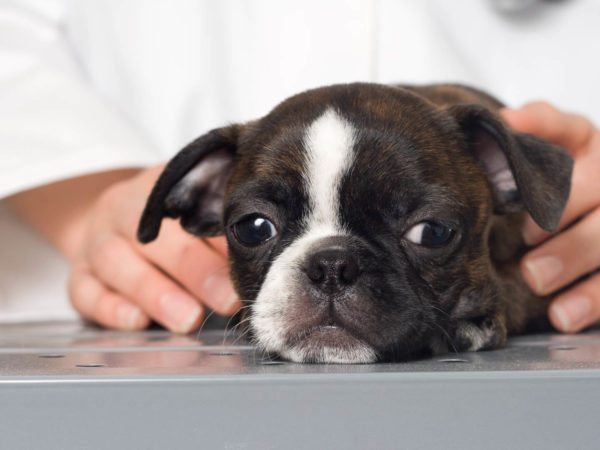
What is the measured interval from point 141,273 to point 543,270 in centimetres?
122

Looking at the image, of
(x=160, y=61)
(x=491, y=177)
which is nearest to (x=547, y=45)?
(x=491, y=177)

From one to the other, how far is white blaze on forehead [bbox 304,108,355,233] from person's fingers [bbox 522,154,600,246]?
2.57ft

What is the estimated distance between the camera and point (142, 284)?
232cm

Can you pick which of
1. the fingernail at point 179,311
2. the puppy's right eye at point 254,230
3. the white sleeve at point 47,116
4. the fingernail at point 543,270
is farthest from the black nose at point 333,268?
the white sleeve at point 47,116

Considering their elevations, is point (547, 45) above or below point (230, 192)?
above

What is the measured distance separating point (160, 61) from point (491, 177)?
1818 mm

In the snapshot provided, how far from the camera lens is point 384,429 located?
992 mm

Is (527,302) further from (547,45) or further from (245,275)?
(547,45)

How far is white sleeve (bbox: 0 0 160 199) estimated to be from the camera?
2512 mm

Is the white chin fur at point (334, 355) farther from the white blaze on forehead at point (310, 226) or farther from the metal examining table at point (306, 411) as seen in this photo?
the metal examining table at point (306, 411)

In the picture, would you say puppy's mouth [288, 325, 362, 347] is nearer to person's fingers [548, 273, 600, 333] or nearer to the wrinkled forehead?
the wrinkled forehead

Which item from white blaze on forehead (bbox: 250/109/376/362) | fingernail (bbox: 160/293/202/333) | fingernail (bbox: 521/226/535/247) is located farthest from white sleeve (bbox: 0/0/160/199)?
fingernail (bbox: 521/226/535/247)

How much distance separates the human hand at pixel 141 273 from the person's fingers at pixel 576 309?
90 cm

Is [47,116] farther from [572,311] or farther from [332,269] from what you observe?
[572,311]
